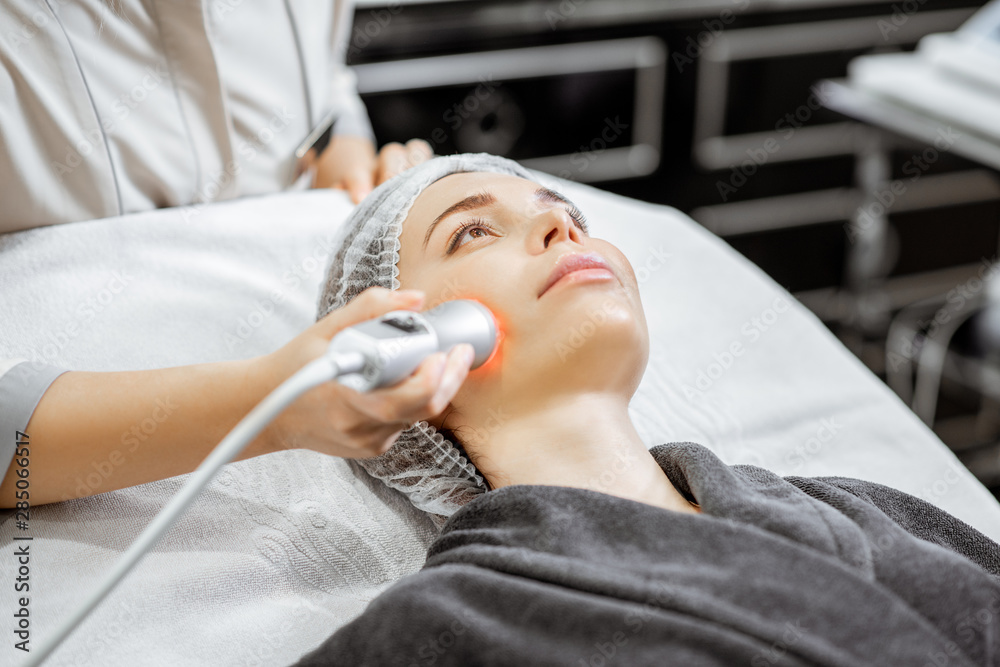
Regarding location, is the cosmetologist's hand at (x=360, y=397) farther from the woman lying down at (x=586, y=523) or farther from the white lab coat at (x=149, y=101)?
the white lab coat at (x=149, y=101)

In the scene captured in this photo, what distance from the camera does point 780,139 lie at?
9.43 ft

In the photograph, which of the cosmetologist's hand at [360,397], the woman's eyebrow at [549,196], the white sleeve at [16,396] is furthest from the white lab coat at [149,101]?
the woman's eyebrow at [549,196]

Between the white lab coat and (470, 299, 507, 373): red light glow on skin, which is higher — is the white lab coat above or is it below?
above

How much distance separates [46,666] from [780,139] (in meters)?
2.63

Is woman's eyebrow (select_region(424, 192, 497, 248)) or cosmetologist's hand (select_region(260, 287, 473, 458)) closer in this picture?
cosmetologist's hand (select_region(260, 287, 473, 458))

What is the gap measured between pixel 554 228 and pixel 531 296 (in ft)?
0.34

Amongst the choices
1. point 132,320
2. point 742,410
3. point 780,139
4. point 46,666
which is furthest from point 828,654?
point 780,139

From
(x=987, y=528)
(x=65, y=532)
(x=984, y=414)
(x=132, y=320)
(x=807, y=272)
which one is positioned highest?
(x=132, y=320)

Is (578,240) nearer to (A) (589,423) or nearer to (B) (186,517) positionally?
(A) (589,423)

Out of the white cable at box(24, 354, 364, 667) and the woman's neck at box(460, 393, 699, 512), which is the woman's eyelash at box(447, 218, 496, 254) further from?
the white cable at box(24, 354, 364, 667)

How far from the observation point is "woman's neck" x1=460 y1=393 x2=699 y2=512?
93cm

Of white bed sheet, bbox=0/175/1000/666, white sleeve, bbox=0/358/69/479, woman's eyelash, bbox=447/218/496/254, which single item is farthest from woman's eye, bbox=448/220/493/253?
white sleeve, bbox=0/358/69/479

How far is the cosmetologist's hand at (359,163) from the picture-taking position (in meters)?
1.46

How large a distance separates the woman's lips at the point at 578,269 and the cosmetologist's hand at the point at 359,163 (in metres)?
0.56
